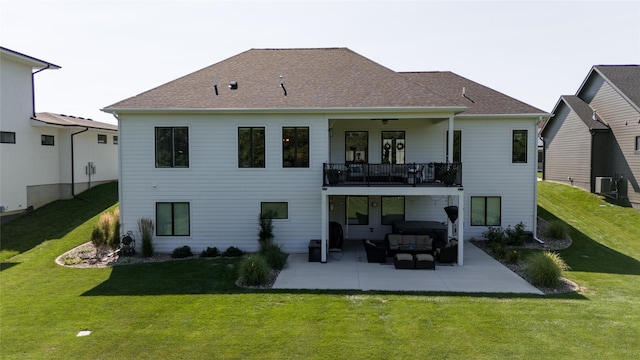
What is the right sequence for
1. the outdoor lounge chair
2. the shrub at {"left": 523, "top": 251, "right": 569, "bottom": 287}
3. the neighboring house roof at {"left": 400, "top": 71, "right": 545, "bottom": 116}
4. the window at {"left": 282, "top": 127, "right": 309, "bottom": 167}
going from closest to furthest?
1. the shrub at {"left": 523, "top": 251, "right": 569, "bottom": 287}
2. the outdoor lounge chair
3. the window at {"left": 282, "top": 127, "right": 309, "bottom": 167}
4. the neighboring house roof at {"left": 400, "top": 71, "right": 545, "bottom": 116}

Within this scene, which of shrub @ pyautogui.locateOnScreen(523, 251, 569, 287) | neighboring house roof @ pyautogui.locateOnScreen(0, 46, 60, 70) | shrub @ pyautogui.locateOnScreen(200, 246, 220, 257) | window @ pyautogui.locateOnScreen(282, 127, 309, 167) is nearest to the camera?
shrub @ pyautogui.locateOnScreen(523, 251, 569, 287)

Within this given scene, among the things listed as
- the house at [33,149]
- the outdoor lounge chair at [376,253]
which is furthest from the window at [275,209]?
the house at [33,149]

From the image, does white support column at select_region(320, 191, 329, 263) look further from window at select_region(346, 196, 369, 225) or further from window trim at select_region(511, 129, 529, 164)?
window trim at select_region(511, 129, 529, 164)

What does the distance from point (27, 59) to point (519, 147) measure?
2335cm

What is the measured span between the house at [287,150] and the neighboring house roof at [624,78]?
30.2ft

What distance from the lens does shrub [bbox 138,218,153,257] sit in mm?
14023

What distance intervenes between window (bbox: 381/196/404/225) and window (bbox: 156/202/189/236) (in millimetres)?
8205

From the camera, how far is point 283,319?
26.8 feet

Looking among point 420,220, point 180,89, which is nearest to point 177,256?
point 180,89

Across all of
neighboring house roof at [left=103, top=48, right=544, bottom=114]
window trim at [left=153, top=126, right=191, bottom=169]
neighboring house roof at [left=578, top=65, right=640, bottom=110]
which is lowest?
window trim at [left=153, top=126, right=191, bottom=169]

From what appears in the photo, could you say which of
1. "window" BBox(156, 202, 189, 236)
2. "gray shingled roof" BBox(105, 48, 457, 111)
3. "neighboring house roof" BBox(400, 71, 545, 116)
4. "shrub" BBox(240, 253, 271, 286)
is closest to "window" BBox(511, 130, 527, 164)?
"neighboring house roof" BBox(400, 71, 545, 116)

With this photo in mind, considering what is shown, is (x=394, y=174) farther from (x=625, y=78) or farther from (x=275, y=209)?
(x=625, y=78)

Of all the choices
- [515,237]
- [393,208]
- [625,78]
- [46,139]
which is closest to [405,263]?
[393,208]

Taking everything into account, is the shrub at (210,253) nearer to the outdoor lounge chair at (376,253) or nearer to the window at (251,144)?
the window at (251,144)
